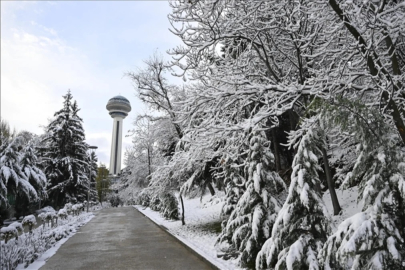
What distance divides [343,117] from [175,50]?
4912 millimetres

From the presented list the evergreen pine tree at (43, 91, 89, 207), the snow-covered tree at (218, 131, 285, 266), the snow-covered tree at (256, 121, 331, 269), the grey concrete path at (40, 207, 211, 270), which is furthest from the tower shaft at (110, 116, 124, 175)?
the snow-covered tree at (256, 121, 331, 269)

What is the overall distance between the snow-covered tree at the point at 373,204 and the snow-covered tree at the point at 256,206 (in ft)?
7.13

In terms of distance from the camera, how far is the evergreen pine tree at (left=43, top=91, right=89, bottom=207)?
3181cm

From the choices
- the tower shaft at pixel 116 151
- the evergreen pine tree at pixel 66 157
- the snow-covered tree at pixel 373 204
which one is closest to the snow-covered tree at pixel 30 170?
the evergreen pine tree at pixel 66 157

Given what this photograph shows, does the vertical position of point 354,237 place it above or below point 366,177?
below

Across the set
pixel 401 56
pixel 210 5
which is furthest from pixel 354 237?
pixel 401 56

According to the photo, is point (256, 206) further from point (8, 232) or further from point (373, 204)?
point (8, 232)

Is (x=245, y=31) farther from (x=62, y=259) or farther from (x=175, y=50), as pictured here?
(x=62, y=259)

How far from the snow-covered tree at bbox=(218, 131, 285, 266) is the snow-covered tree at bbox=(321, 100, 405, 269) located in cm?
217

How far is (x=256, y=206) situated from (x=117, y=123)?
410 feet

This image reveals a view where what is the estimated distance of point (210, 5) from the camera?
7184 millimetres

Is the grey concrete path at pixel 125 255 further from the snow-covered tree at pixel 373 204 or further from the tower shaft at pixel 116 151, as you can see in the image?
the tower shaft at pixel 116 151

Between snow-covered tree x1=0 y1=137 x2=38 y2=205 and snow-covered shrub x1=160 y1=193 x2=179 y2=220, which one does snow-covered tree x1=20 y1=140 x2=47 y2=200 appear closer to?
snow-covered tree x1=0 y1=137 x2=38 y2=205

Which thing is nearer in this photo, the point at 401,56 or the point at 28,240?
the point at 401,56
